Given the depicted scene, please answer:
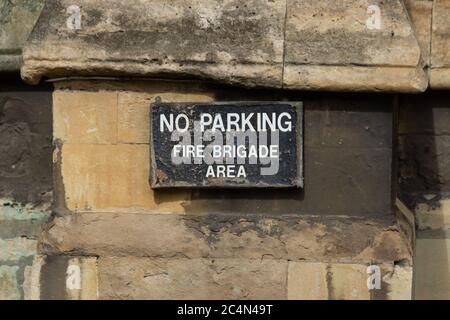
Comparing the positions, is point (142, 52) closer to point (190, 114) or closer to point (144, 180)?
point (190, 114)

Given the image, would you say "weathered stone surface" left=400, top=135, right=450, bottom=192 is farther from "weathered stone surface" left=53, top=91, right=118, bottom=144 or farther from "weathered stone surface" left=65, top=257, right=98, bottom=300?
"weathered stone surface" left=65, top=257, right=98, bottom=300

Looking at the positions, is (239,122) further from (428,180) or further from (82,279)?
(428,180)

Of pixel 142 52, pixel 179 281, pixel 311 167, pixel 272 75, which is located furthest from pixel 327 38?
pixel 179 281

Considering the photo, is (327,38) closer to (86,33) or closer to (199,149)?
(199,149)

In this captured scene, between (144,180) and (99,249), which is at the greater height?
(144,180)

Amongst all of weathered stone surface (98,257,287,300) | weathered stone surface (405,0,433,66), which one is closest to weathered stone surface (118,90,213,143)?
weathered stone surface (98,257,287,300)

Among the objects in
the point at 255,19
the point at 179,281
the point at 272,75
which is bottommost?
the point at 179,281

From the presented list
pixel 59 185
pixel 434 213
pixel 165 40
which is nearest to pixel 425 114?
pixel 434 213

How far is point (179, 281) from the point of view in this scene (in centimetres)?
349

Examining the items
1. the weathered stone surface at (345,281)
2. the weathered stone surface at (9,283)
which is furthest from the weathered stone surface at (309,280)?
the weathered stone surface at (9,283)

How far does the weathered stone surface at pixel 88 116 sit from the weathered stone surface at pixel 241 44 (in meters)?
0.14

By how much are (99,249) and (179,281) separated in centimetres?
40

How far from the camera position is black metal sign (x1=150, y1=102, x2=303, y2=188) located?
3402 mm

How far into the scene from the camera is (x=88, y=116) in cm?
351
